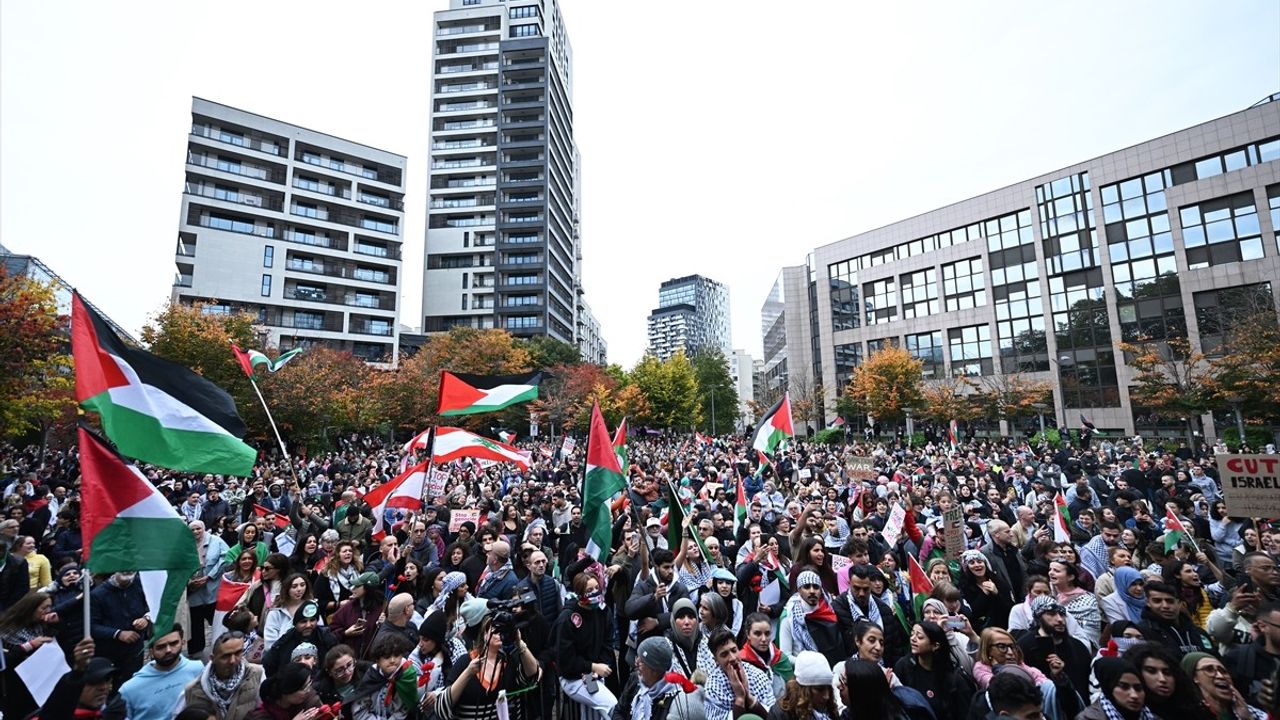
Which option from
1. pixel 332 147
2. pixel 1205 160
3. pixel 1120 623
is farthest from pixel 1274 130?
pixel 332 147

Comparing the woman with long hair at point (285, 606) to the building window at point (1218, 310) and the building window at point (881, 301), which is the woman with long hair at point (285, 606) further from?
the building window at point (881, 301)

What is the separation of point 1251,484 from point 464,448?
11.0m

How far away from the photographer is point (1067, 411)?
126ft

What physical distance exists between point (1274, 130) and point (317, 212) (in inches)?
2829

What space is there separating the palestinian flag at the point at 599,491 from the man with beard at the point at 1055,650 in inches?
168

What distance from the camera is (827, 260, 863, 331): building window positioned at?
5025 cm

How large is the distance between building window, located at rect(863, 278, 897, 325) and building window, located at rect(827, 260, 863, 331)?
100cm

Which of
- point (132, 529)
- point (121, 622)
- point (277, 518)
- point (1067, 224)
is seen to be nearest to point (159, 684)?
point (132, 529)

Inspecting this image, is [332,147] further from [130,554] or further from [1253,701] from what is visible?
[1253,701]

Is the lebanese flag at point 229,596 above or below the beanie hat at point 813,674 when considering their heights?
below

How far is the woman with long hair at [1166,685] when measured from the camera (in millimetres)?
3312

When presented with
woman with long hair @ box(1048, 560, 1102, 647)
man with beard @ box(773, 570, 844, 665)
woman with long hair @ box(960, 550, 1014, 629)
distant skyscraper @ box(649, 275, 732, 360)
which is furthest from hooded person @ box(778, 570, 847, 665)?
distant skyscraper @ box(649, 275, 732, 360)

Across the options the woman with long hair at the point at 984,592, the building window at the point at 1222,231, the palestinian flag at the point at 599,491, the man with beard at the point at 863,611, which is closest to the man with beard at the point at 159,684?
the palestinian flag at the point at 599,491

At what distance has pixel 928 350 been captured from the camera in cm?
4503
